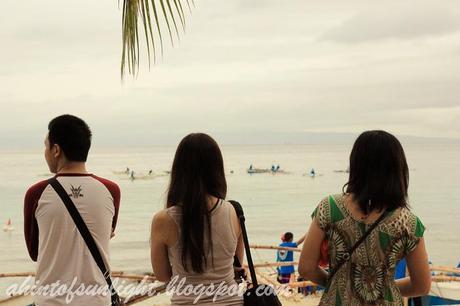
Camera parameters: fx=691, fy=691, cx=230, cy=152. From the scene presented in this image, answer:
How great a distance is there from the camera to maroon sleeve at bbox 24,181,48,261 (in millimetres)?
2895

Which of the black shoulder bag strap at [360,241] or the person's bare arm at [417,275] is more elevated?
the black shoulder bag strap at [360,241]

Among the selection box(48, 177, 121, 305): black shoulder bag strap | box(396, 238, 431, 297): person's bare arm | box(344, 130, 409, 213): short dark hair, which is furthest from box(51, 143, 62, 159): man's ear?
box(396, 238, 431, 297): person's bare arm

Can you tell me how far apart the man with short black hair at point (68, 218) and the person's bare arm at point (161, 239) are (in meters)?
0.26

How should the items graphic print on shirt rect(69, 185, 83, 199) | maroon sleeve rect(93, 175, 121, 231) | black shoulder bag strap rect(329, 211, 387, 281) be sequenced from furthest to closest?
maroon sleeve rect(93, 175, 121, 231) < graphic print on shirt rect(69, 185, 83, 199) < black shoulder bag strap rect(329, 211, 387, 281)

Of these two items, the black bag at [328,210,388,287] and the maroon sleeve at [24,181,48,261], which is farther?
the maroon sleeve at [24,181,48,261]

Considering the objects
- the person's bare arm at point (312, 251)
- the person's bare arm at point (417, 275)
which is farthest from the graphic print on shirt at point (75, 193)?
the person's bare arm at point (417, 275)

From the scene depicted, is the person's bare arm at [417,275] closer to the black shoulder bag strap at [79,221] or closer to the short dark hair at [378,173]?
the short dark hair at [378,173]

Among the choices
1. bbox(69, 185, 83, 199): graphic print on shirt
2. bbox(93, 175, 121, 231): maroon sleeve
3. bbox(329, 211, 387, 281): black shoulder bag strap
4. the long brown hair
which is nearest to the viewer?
bbox(329, 211, 387, 281): black shoulder bag strap

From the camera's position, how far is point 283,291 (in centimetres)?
874

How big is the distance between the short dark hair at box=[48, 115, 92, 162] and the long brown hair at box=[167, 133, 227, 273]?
456mm

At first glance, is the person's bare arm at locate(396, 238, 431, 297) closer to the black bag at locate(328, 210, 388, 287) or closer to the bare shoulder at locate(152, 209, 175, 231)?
the black bag at locate(328, 210, 388, 287)

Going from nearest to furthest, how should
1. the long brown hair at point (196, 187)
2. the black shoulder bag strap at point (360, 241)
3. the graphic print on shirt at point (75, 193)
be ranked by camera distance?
1. the black shoulder bag strap at point (360, 241)
2. the long brown hair at point (196, 187)
3. the graphic print on shirt at point (75, 193)

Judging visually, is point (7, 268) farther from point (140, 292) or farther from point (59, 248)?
point (59, 248)

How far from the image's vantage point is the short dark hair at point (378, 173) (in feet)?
8.70
